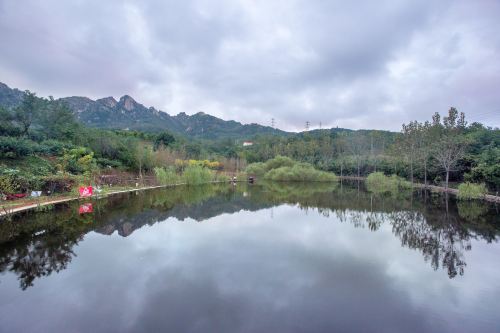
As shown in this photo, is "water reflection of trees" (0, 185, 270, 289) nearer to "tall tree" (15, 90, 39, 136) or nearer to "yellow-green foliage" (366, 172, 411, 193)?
"tall tree" (15, 90, 39, 136)

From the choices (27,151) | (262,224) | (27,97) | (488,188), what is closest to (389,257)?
(262,224)

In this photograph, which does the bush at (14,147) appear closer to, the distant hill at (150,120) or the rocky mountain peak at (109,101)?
the distant hill at (150,120)

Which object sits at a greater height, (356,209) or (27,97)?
(27,97)

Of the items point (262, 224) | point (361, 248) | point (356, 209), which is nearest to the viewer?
point (361, 248)

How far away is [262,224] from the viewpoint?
9.75 m

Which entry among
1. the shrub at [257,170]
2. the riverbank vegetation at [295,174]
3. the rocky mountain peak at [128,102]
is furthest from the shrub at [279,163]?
the rocky mountain peak at [128,102]

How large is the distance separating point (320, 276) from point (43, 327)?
165 inches

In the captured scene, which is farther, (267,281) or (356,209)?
(356,209)

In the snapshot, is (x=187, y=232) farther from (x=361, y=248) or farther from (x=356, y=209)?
(x=356, y=209)

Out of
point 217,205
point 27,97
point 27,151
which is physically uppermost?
point 27,97

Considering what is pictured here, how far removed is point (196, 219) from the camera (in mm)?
10461

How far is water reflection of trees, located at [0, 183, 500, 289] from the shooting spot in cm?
587

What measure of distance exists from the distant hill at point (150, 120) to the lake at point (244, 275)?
210ft

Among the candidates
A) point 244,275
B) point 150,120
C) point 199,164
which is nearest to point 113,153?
point 199,164
